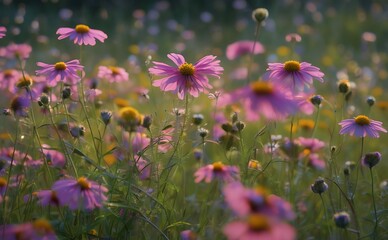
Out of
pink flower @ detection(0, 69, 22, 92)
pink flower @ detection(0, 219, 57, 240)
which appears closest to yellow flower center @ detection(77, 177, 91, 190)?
pink flower @ detection(0, 219, 57, 240)

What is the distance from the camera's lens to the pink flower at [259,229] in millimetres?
765

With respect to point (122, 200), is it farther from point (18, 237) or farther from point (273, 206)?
point (273, 206)

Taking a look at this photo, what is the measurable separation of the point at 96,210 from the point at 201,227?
31 centimetres

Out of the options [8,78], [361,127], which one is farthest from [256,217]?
[8,78]

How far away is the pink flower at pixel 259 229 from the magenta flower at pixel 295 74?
78 cm

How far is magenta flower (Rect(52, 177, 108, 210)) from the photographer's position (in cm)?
120

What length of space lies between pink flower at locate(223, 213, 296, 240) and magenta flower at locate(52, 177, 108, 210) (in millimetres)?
498

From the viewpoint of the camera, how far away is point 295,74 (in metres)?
1.55

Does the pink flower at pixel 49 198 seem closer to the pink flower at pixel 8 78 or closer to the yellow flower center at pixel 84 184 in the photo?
the yellow flower center at pixel 84 184

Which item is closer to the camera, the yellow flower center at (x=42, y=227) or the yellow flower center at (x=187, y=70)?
the yellow flower center at (x=42, y=227)

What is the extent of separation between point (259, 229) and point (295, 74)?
85 centimetres

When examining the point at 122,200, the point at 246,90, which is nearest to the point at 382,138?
the point at 122,200

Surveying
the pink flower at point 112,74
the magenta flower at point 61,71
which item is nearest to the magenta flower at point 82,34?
the magenta flower at point 61,71

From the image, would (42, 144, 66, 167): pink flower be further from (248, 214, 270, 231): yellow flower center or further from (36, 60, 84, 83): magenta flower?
(248, 214, 270, 231): yellow flower center
